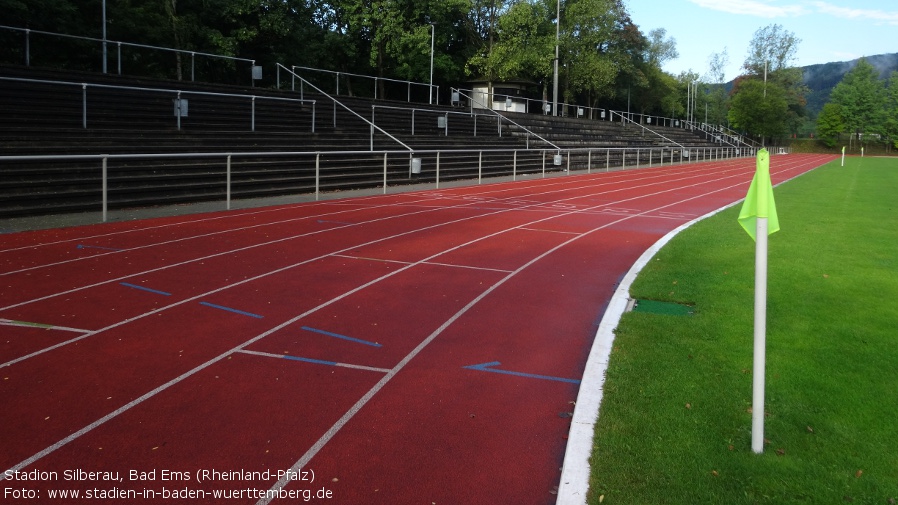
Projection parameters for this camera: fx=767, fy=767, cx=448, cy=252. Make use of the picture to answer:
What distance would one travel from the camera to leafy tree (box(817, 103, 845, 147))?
113 m

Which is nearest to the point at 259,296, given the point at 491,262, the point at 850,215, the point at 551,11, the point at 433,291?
the point at 433,291

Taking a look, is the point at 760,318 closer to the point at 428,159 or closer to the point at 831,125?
the point at 428,159

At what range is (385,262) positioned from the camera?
33.3ft

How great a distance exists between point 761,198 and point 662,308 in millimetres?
3624

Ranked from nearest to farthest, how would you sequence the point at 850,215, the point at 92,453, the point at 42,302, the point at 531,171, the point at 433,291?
1. the point at 92,453
2. the point at 42,302
3. the point at 433,291
4. the point at 850,215
5. the point at 531,171

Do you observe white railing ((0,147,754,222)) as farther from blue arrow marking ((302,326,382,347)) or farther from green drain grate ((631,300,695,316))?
green drain grate ((631,300,695,316))

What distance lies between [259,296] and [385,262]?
2395 millimetres

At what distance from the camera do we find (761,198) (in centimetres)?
412

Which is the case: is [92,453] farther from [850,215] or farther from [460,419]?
[850,215]

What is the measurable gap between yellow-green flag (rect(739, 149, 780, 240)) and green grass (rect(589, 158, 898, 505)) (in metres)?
1.23

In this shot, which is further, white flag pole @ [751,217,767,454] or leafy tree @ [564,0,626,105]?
leafy tree @ [564,0,626,105]

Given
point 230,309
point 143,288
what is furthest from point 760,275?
point 143,288

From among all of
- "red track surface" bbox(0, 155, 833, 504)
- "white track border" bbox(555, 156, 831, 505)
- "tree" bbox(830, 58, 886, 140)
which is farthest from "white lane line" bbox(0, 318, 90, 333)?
"tree" bbox(830, 58, 886, 140)

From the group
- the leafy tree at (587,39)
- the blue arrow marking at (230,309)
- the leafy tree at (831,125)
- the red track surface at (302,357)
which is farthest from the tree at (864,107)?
the blue arrow marking at (230,309)
